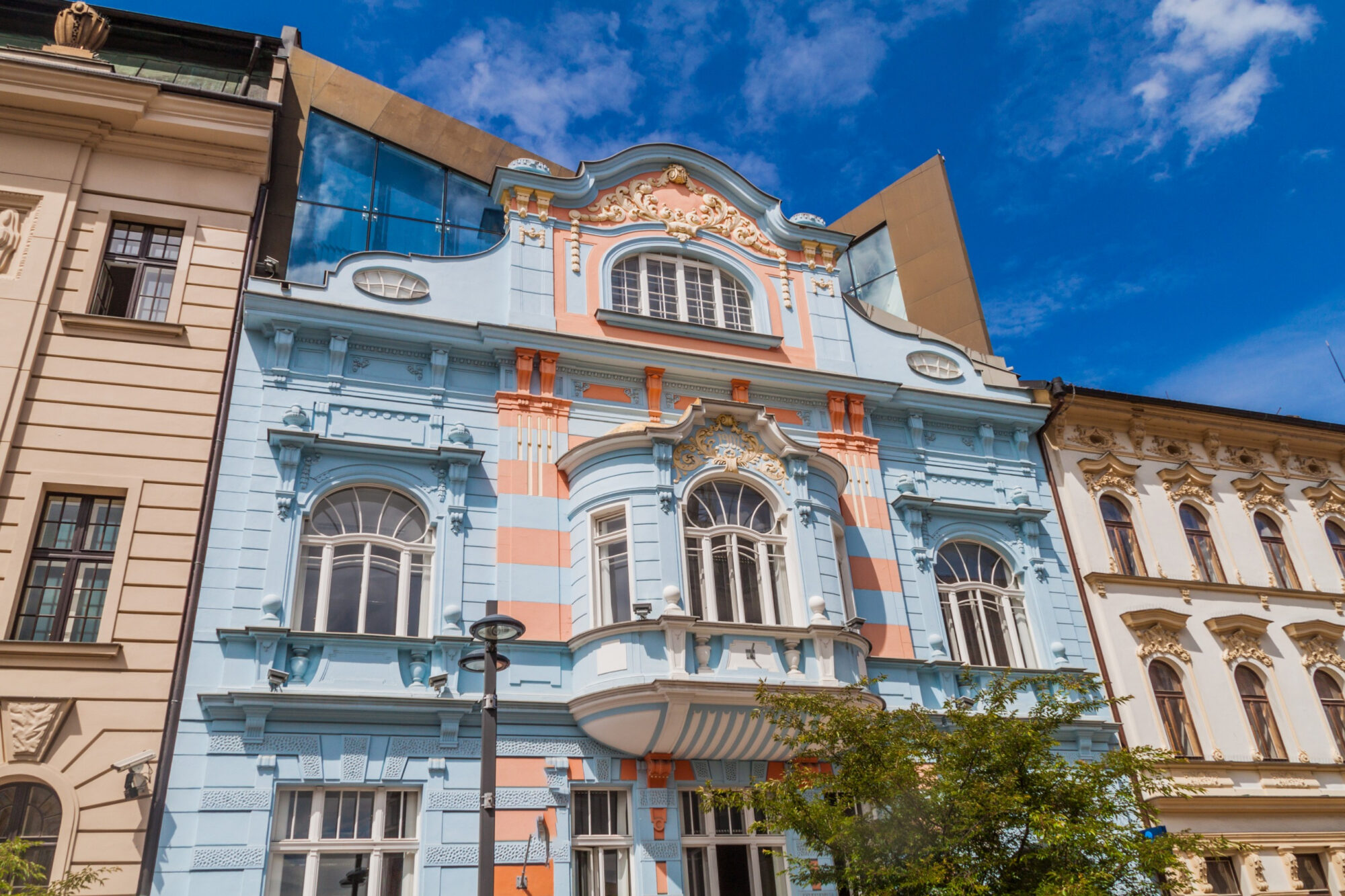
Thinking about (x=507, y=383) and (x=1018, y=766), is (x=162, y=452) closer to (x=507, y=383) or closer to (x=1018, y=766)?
(x=507, y=383)

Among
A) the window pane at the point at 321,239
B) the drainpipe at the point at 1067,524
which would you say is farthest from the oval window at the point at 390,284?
the drainpipe at the point at 1067,524

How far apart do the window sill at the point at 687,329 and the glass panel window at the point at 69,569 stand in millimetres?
8771

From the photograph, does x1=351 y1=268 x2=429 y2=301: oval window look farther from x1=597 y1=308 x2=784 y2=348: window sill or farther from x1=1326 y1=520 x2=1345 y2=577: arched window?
x1=1326 y1=520 x2=1345 y2=577: arched window

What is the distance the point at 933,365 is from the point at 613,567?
913 cm

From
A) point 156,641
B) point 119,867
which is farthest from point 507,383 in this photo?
point 119,867

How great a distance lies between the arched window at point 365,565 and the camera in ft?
51.9

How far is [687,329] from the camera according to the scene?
66.6ft

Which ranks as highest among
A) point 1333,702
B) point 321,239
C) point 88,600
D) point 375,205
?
point 375,205

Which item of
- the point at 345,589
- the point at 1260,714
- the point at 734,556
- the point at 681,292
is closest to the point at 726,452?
the point at 734,556

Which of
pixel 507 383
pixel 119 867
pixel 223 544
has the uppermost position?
pixel 507 383

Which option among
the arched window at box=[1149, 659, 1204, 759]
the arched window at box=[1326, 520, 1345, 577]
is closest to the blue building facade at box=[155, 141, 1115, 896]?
the arched window at box=[1149, 659, 1204, 759]

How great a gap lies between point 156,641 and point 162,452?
294 cm

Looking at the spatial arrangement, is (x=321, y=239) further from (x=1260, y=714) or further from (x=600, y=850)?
(x=1260, y=714)

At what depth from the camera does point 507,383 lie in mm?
18500
